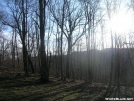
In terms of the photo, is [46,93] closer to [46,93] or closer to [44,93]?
[46,93]

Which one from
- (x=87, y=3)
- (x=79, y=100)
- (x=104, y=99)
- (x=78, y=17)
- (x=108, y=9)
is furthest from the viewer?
(x=78, y=17)

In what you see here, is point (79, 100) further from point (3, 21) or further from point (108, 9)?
point (3, 21)

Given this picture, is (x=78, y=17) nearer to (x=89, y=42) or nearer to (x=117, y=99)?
(x=89, y=42)

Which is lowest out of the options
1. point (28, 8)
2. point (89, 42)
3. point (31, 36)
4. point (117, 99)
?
point (117, 99)

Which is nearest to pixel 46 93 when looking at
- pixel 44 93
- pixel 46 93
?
pixel 46 93

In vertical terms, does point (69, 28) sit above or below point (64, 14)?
below

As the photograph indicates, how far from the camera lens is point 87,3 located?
64.0 feet

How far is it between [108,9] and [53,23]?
10.1 meters

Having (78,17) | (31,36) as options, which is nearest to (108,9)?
(78,17)

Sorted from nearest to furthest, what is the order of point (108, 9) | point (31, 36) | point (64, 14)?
1. point (108, 9)
2. point (64, 14)
3. point (31, 36)

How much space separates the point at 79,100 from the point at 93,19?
13.9 metres

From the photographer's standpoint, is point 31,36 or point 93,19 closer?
point 93,19

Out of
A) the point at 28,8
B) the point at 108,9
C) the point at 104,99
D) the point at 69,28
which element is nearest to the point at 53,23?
the point at 69,28

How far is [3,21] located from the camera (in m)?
22.8
